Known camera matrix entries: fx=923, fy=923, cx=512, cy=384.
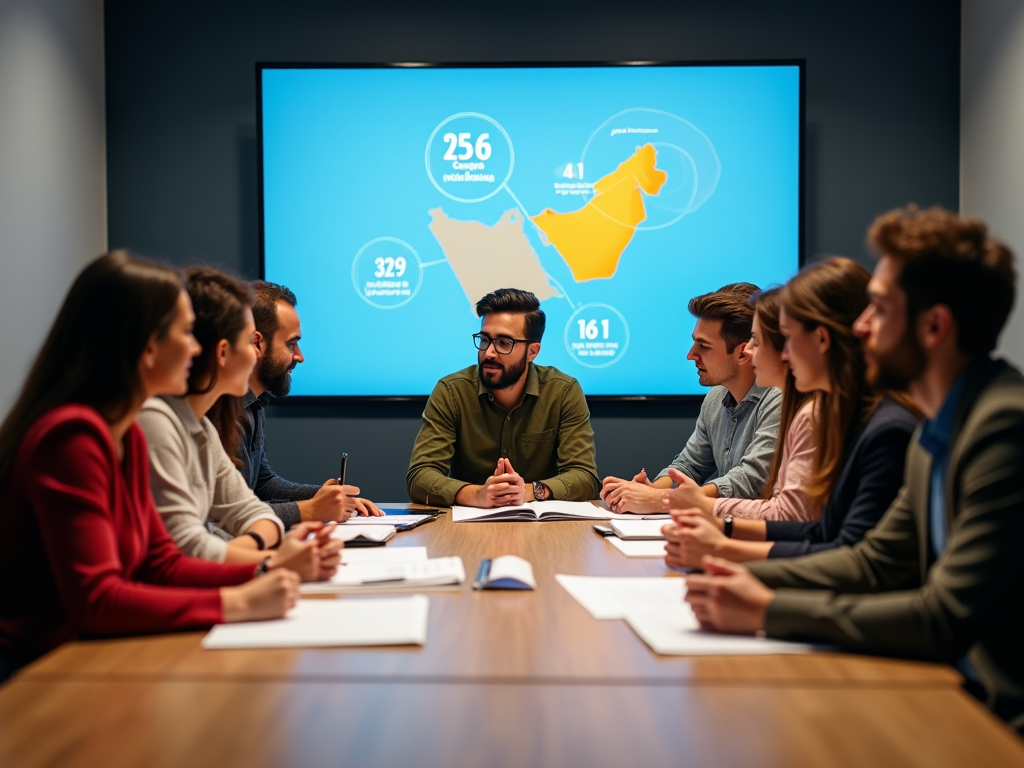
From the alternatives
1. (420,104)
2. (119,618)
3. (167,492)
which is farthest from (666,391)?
(119,618)

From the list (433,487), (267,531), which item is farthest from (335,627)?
(433,487)

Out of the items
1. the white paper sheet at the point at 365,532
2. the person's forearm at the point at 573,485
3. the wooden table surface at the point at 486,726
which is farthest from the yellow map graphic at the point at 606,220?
the wooden table surface at the point at 486,726

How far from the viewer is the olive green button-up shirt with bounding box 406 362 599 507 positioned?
352cm

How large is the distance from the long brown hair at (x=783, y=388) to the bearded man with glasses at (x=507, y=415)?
100cm

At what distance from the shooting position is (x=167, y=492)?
1.94 metres

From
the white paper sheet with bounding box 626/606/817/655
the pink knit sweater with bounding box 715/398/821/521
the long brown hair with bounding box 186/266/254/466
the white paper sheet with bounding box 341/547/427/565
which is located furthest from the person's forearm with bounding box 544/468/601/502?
the white paper sheet with bounding box 626/606/817/655

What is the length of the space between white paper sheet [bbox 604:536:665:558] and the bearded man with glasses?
1076mm

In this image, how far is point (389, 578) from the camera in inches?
72.8

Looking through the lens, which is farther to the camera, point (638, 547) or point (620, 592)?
point (638, 547)

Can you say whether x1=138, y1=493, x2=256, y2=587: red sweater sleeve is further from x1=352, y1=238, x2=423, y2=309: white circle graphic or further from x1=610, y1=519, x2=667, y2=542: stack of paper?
x1=352, y1=238, x2=423, y2=309: white circle graphic

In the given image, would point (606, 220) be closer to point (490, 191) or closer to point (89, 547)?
point (490, 191)

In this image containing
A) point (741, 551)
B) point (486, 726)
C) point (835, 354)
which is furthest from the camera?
point (835, 354)

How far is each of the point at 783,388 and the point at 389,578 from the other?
1233 millimetres

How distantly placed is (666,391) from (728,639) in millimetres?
2967
